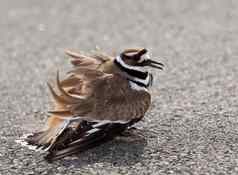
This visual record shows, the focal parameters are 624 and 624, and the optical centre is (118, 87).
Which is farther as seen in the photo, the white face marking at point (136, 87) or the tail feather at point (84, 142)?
the white face marking at point (136, 87)

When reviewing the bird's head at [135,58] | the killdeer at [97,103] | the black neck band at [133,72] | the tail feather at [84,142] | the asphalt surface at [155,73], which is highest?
the bird's head at [135,58]

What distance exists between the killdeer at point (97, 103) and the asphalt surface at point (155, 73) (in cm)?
16

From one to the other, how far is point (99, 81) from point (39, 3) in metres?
7.14

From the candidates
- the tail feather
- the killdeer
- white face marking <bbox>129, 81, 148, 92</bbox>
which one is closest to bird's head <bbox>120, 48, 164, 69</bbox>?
the killdeer

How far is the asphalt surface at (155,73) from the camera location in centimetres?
497

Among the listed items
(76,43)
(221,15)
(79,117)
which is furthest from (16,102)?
(221,15)

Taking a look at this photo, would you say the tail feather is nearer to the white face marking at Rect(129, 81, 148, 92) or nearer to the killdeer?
the killdeer

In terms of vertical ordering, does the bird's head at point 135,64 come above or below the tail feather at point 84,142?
above

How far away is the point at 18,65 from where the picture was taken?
8.41 m

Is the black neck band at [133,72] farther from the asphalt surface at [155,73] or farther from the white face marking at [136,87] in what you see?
the asphalt surface at [155,73]

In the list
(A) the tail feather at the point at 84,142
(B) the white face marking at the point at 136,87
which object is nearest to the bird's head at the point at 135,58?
(B) the white face marking at the point at 136,87

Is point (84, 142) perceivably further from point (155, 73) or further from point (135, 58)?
point (155, 73)

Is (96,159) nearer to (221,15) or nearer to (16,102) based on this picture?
(16,102)

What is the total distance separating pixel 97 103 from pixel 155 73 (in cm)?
273
